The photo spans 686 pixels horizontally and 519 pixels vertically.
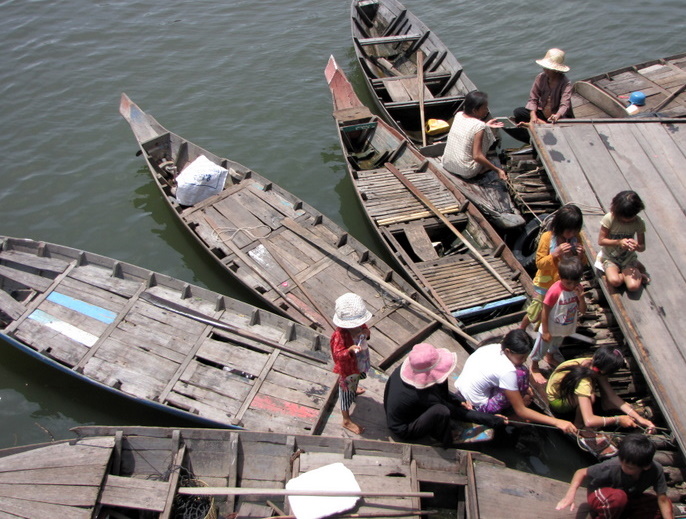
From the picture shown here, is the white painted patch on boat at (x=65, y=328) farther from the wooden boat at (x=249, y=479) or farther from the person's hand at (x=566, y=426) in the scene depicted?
the person's hand at (x=566, y=426)

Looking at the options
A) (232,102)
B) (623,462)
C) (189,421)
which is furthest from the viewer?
(232,102)

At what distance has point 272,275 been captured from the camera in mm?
9008

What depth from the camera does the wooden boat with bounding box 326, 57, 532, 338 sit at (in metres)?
8.16

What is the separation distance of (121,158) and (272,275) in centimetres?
616

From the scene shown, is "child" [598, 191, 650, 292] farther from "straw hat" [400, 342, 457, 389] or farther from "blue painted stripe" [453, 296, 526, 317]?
"straw hat" [400, 342, 457, 389]

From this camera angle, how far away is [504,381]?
5645mm

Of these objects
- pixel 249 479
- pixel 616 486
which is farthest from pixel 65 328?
pixel 616 486

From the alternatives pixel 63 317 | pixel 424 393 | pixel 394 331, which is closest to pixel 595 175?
pixel 394 331

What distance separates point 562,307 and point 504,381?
1130 mm

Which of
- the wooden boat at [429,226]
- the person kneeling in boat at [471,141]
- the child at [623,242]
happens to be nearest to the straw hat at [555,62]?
the person kneeling in boat at [471,141]

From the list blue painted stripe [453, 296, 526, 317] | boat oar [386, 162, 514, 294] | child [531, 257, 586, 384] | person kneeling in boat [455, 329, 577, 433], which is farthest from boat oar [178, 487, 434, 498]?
boat oar [386, 162, 514, 294]

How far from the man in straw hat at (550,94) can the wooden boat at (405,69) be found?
6.98 feet

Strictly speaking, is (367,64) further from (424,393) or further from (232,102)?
(424,393)

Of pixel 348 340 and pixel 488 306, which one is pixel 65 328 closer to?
pixel 348 340
